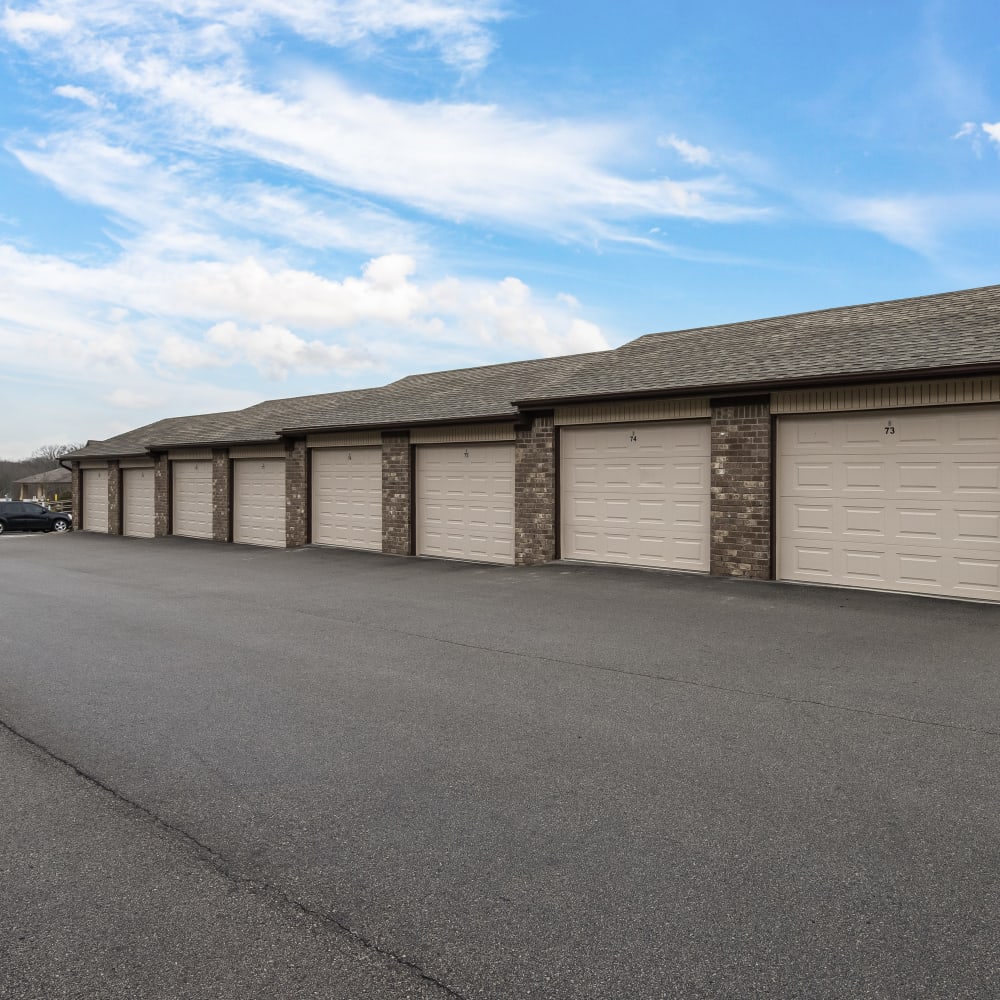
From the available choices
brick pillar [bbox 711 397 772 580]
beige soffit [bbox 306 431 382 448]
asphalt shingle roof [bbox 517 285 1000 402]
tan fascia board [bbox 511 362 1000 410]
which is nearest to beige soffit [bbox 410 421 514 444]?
tan fascia board [bbox 511 362 1000 410]

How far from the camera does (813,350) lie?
12.6 meters

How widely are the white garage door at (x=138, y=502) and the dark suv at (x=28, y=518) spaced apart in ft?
21.8

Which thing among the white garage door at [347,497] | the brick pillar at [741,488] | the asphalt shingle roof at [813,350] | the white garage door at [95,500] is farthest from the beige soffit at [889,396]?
the white garage door at [95,500]

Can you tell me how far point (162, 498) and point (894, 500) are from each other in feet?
74.1

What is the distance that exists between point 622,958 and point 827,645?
5921mm

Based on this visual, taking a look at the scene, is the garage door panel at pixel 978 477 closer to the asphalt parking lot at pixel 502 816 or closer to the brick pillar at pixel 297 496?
the asphalt parking lot at pixel 502 816

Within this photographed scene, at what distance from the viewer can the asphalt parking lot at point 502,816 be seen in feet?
8.54

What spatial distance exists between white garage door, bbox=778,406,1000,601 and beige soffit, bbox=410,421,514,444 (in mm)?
5588

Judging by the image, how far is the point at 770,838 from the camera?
351cm

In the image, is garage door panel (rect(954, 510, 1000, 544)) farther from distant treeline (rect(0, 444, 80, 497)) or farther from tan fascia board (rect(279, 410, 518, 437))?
distant treeline (rect(0, 444, 80, 497))

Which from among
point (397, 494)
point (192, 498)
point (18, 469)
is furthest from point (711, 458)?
point (18, 469)

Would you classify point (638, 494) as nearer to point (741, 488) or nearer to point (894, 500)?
point (741, 488)

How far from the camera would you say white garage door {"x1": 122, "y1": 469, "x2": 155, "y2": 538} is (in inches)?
1062

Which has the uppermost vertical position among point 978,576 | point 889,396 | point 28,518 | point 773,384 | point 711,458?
point 773,384
